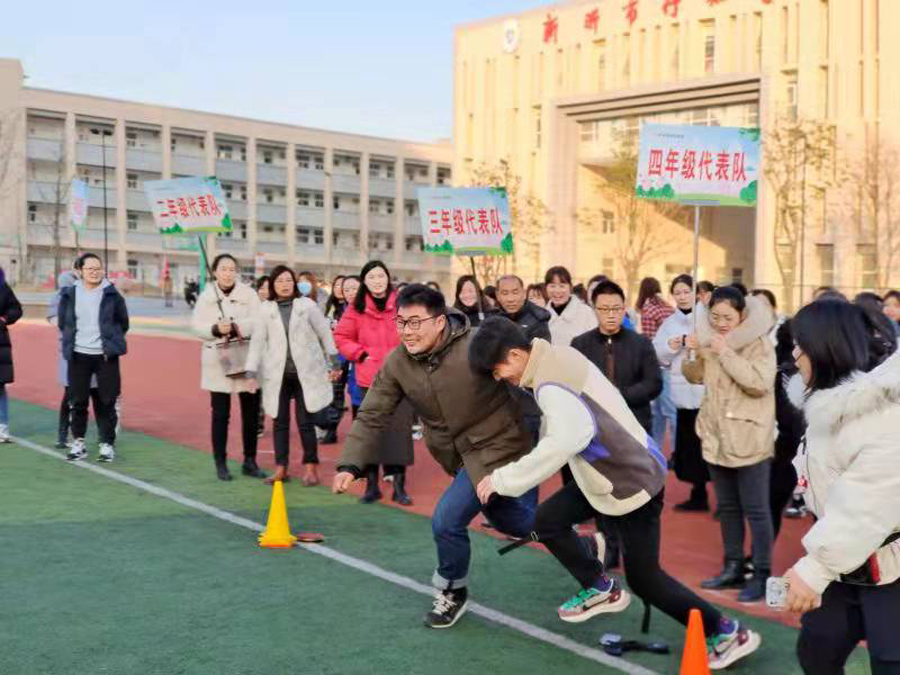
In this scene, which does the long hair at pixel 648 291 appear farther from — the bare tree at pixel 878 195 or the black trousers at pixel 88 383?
the bare tree at pixel 878 195

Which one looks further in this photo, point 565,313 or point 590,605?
point 565,313

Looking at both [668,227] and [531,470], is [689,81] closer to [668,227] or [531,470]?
[668,227]

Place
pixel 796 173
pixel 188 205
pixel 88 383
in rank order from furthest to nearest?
pixel 796 173
pixel 188 205
pixel 88 383

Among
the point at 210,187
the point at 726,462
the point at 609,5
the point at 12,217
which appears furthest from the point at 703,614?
the point at 12,217

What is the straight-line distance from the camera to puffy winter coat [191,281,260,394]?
874 centimetres

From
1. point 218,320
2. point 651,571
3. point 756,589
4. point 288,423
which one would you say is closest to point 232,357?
point 218,320

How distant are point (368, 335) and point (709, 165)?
118 inches

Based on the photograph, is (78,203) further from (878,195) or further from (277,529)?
(878,195)

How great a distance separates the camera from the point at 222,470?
8891 millimetres

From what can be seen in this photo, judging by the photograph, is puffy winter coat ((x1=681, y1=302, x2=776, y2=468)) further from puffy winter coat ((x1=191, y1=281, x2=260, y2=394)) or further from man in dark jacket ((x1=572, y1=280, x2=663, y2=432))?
puffy winter coat ((x1=191, y1=281, x2=260, y2=394))

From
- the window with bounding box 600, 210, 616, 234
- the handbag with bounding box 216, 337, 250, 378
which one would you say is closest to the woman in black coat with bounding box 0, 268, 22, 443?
the handbag with bounding box 216, 337, 250, 378

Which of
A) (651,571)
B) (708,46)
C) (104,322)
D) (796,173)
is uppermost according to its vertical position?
(708,46)

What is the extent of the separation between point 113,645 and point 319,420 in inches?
156

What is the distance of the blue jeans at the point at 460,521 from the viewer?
5031 millimetres
